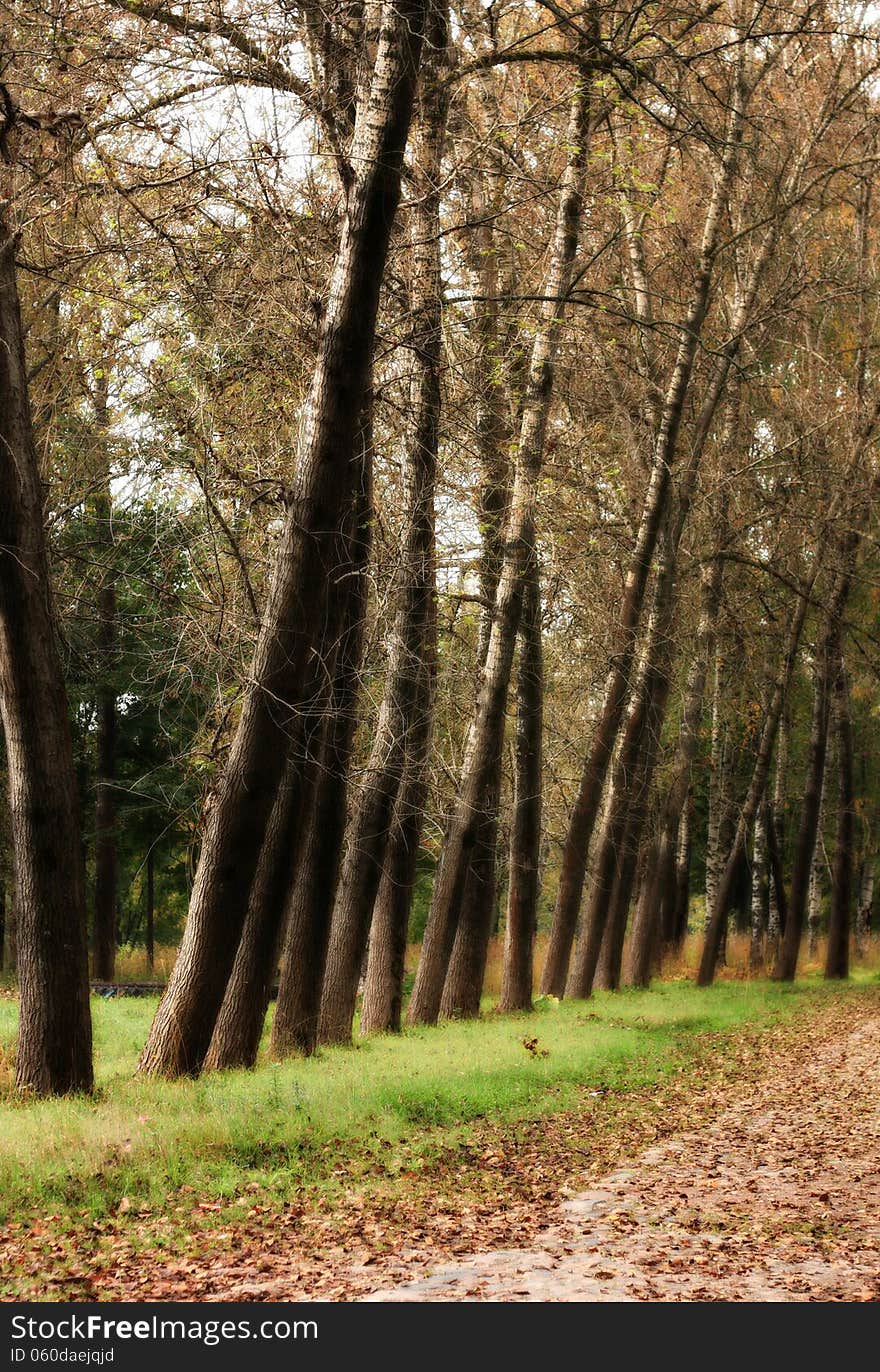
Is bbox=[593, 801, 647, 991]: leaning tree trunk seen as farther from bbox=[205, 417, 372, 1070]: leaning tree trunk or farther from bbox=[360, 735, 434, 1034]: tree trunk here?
bbox=[205, 417, 372, 1070]: leaning tree trunk

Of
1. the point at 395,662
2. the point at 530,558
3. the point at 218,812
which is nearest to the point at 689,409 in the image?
the point at 530,558

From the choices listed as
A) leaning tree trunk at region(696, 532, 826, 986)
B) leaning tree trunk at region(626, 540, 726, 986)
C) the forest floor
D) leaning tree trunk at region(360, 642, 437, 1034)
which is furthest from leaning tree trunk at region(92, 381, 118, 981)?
the forest floor

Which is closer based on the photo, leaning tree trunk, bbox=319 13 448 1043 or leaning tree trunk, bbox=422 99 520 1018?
leaning tree trunk, bbox=319 13 448 1043

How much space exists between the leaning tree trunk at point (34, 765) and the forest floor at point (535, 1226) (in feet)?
9.00

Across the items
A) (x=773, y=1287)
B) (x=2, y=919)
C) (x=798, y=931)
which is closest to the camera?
(x=773, y=1287)

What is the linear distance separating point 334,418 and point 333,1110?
515 centimetres

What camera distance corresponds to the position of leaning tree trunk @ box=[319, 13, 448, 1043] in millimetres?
13406

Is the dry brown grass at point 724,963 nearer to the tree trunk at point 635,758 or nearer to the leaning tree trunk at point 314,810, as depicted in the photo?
the tree trunk at point 635,758

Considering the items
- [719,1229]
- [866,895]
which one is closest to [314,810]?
[719,1229]

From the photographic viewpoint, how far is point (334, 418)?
10281 millimetres

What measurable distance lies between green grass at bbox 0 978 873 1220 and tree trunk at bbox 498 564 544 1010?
3.23m

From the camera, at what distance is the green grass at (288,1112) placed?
306 inches

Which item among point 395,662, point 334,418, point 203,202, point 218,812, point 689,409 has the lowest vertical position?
point 218,812

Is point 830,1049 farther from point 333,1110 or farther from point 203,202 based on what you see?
point 203,202
